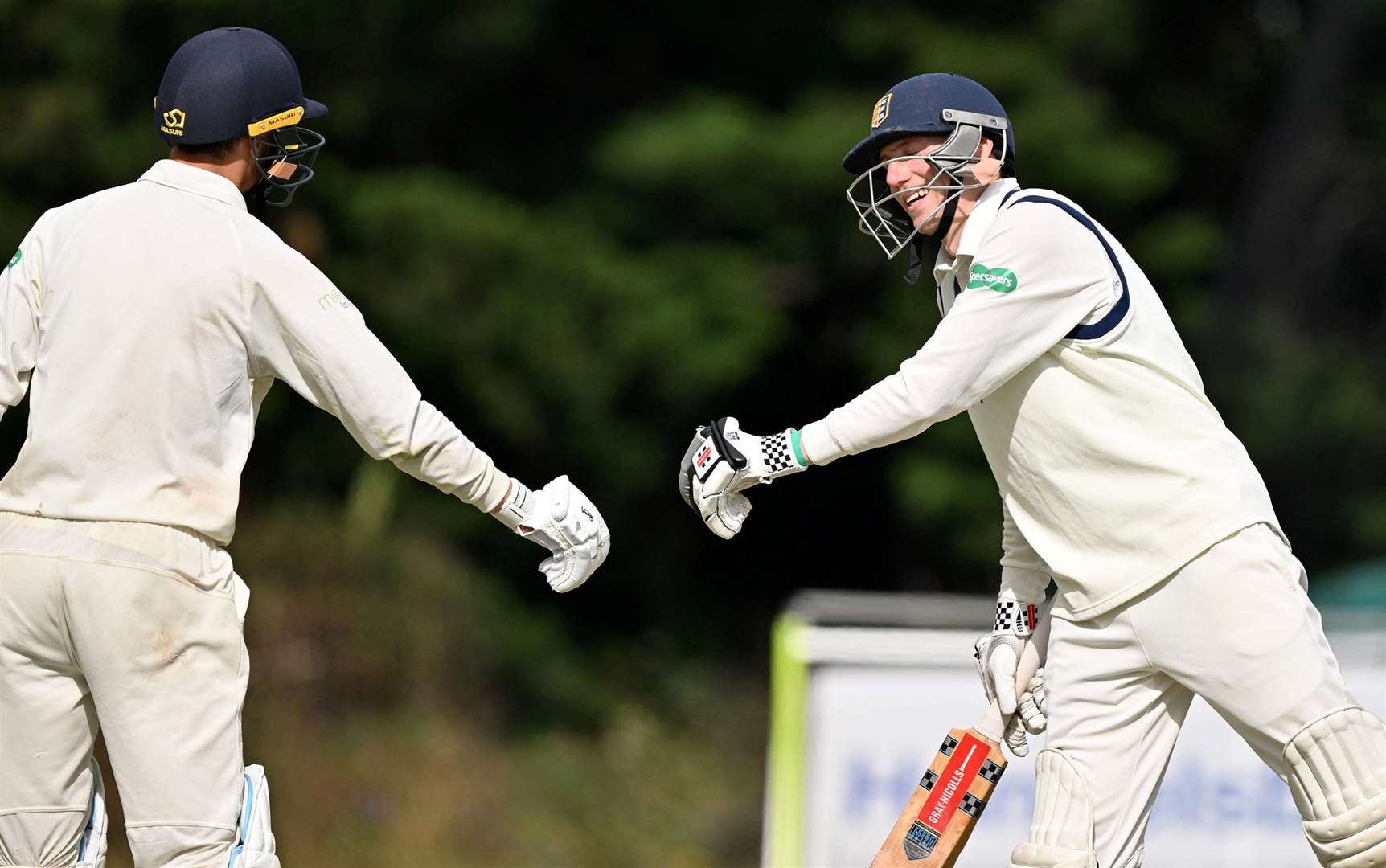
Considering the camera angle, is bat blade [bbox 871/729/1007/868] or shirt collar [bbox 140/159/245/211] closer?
shirt collar [bbox 140/159/245/211]

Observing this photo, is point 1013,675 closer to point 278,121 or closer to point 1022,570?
point 1022,570

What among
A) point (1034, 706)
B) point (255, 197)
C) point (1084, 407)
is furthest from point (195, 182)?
point (1034, 706)

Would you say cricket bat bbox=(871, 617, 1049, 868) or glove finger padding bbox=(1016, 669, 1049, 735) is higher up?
glove finger padding bbox=(1016, 669, 1049, 735)

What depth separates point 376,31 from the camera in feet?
35.5

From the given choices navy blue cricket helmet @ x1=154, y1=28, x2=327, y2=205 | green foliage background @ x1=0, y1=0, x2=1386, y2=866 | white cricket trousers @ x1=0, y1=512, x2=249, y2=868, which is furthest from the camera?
green foliage background @ x1=0, y1=0, x2=1386, y2=866

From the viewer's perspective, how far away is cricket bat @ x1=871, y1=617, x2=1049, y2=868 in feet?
12.8

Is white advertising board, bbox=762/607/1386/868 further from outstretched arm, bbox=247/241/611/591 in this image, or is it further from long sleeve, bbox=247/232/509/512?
long sleeve, bbox=247/232/509/512

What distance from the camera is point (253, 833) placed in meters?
3.39

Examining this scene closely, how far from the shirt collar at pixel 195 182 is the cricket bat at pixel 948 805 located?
2029 millimetres

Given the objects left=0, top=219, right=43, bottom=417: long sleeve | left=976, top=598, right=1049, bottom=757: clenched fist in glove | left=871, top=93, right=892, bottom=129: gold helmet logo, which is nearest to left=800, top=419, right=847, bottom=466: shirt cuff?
left=976, top=598, right=1049, bottom=757: clenched fist in glove

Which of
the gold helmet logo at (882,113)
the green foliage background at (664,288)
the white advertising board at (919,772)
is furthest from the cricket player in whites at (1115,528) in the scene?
the green foliage background at (664,288)

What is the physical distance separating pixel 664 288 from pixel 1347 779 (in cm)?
769

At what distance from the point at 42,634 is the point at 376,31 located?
318 inches

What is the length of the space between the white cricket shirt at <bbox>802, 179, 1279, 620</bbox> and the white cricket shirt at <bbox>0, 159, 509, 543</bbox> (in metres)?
1.06
